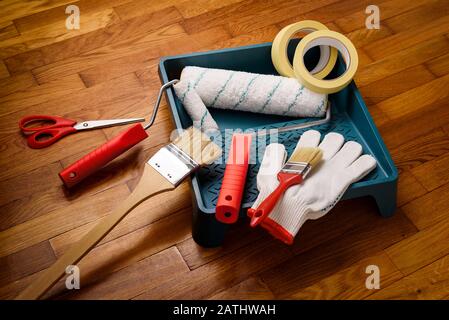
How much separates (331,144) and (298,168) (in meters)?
0.12

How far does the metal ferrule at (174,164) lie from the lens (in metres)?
0.91

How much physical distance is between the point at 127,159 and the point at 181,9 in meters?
0.47

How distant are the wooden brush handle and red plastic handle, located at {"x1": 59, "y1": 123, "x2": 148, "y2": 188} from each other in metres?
0.10

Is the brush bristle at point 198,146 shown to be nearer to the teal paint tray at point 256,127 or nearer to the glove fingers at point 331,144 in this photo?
the teal paint tray at point 256,127

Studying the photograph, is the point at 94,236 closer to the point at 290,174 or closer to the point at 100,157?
the point at 100,157

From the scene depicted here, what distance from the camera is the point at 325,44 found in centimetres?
108

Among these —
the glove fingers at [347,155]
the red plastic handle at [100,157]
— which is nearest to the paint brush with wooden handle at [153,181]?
the red plastic handle at [100,157]

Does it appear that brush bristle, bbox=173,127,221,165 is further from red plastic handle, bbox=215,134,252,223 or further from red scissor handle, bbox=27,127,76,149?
red scissor handle, bbox=27,127,76,149

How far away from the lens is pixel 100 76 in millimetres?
1201

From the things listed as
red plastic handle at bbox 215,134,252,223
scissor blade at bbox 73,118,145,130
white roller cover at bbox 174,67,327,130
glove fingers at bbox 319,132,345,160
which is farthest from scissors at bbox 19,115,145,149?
glove fingers at bbox 319,132,345,160

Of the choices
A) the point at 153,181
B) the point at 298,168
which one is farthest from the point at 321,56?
the point at 153,181

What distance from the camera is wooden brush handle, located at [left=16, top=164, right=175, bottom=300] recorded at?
83 centimetres

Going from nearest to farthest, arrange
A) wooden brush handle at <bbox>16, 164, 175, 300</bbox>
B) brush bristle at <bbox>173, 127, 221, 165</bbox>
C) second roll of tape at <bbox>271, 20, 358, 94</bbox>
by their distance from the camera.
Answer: wooden brush handle at <bbox>16, 164, 175, 300</bbox> < brush bristle at <bbox>173, 127, 221, 165</bbox> < second roll of tape at <bbox>271, 20, 358, 94</bbox>

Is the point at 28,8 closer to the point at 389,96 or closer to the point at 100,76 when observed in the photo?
the point at 100,76
